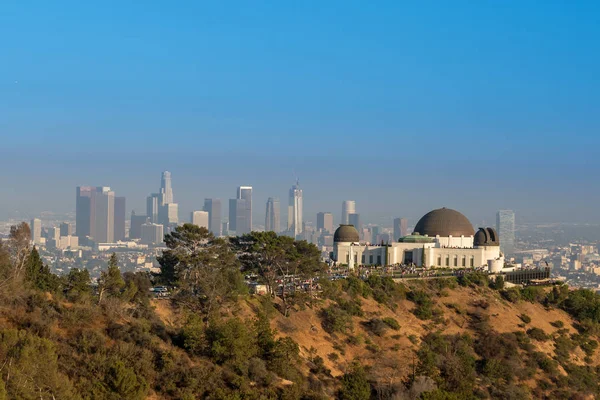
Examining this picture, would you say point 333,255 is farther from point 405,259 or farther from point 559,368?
point 559,368

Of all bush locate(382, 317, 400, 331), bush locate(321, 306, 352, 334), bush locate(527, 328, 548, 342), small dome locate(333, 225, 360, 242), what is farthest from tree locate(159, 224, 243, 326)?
small dome locate(333, 225, 360, 242)

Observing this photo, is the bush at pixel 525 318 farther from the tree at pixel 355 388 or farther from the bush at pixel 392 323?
the tree at pixel 355 388

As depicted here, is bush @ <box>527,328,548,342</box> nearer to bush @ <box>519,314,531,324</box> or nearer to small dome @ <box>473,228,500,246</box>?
bush @ <box>519,314,531,324</box>

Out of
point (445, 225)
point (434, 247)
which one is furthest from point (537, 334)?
point (445, 225)

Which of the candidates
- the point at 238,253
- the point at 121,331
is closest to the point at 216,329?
the point at 121,331

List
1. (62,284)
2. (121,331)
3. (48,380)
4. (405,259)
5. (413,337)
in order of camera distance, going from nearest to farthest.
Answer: (48,380), (121,331), (62,284), (413,337), (405,259)
